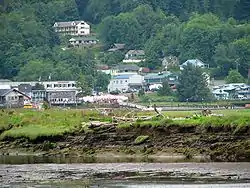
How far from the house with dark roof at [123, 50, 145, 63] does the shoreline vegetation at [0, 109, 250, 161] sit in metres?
82.7

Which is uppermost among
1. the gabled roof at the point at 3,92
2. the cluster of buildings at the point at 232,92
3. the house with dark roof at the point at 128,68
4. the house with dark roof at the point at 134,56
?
the house with dark roof at the point at 134,56

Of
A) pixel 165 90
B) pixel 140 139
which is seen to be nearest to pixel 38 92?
pixel 165 90

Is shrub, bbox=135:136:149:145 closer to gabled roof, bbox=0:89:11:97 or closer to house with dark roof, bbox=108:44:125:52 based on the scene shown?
gabled roof, bbox=0:89:11:97

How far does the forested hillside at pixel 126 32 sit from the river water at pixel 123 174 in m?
75.3

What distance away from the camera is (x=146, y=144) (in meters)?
43.8

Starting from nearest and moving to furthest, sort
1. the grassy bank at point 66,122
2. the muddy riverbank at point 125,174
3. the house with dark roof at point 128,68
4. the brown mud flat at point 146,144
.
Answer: the muddy riverbank at point 125,174 < the brown mud flat at point 146,144 < the grassy bank at point 66,122 < the house with dark roof at point 128,68

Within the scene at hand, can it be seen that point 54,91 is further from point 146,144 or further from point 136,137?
point 146,144

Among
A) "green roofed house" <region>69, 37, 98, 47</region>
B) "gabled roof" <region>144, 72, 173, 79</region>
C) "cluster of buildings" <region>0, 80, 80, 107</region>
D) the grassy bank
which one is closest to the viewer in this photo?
the grassy bank

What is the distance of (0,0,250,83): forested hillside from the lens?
4764 inches

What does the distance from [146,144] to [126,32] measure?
325 ft

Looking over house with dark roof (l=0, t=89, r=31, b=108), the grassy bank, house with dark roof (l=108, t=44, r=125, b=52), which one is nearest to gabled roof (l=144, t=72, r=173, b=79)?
house with dark roof (l=108, t=44, r=125, b=52)

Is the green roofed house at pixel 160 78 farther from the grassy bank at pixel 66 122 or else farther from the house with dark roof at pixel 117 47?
the grassy bank at pixel 66 122

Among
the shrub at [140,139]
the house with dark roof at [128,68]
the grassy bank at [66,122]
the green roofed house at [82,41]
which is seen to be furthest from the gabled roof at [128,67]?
the shrub at [140,139]

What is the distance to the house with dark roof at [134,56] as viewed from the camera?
13500 centimetres
